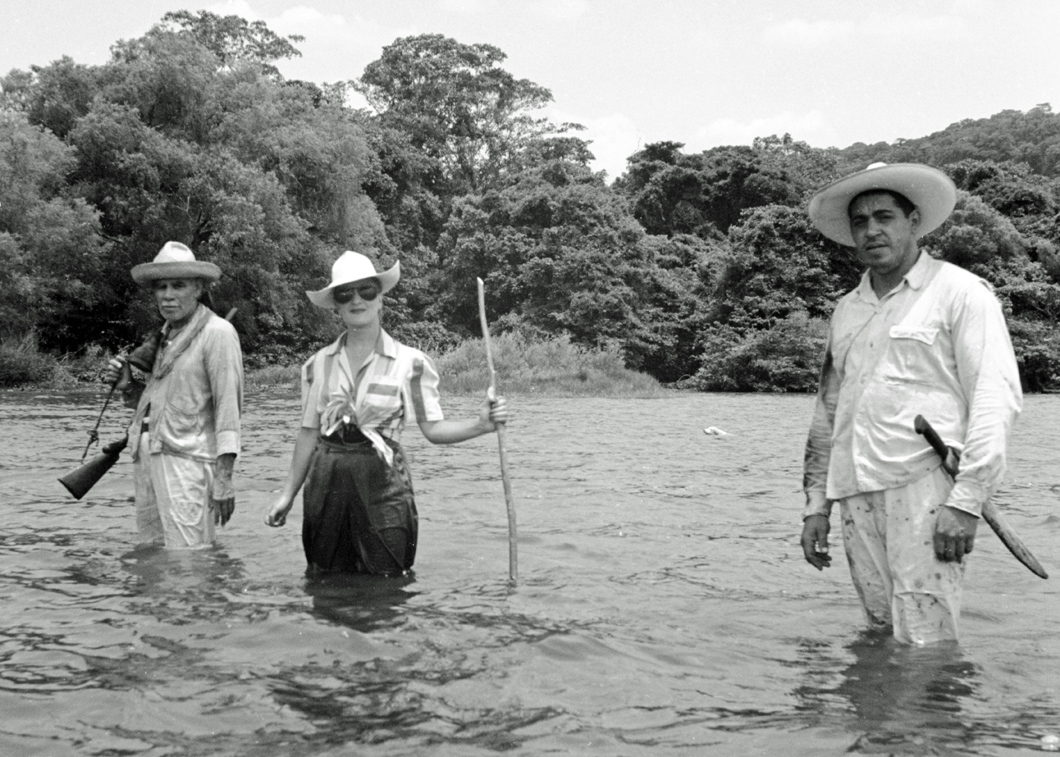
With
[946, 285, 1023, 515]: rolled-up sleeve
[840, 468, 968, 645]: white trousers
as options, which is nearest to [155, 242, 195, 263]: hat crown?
[840, 468, 968, 645]: white trousers

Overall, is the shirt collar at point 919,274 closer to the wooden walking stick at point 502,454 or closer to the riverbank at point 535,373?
the wooden walking stick at point 502,454

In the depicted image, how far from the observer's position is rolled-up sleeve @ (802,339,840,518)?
17.3 feet

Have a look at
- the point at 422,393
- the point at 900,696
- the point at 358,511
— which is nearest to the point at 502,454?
the point at 422,393

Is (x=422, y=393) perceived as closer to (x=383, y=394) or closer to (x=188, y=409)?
(x=383, y=394)

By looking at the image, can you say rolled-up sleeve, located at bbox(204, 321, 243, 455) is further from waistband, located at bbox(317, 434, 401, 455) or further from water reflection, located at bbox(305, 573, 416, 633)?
water reflection, located at bbox(305, 573, 416, 633)

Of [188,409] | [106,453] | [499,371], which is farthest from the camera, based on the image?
[499,371]

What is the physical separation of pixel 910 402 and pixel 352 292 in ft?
9.52

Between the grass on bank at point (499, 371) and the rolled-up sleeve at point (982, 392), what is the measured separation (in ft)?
101

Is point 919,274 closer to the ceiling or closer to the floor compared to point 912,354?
closer to the ceiling

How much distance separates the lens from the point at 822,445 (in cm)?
530

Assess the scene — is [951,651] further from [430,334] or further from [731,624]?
[430,334]

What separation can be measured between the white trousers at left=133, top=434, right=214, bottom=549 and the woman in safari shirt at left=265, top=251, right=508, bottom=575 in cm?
87

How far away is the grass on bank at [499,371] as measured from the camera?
1353 inches

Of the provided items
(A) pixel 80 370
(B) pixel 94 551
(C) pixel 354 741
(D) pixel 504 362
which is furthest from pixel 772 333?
(C) pixel 354 741
